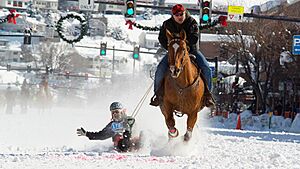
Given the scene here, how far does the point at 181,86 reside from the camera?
10703mm

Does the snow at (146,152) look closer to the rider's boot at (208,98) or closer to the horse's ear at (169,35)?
the rider's boot at (208,98)

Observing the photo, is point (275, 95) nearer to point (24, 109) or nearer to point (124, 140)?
point (24, 109)

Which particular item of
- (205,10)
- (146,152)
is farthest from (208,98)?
(205,10)

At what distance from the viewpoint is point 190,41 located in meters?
11.3

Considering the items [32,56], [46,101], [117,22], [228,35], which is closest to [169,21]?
[46,101]

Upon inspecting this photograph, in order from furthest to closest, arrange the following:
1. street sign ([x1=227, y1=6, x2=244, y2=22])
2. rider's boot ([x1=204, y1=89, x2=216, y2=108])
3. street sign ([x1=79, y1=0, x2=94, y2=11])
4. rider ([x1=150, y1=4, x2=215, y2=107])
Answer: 1. street sign ([x1=227, y1=6, x2=244, y2=22])
2. street sign ([x1=79, y1=0, x2=94, y2=11])
3. rider's boot ([x1=204, y1=89, x2=216, y2=108])
4. rider ([x1=150, y1=4, x2=215, y2=107])

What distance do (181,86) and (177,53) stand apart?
33.4 inches

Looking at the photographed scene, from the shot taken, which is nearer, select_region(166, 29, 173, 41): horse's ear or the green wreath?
select_region(166, 29, 173, 41): horse's ear

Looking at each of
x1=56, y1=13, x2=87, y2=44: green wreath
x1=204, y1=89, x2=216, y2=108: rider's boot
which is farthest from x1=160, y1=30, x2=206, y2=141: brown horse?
x1=56, y1=13, x2=87, y2=44: green wreath

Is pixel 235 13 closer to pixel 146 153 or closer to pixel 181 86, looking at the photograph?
pixel 146 153

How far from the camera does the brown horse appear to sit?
10094 mm

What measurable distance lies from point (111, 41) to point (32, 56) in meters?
55.0

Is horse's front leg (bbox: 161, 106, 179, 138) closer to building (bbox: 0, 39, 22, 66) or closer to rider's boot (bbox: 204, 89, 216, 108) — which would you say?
rider's boot (bbox: 204, 89, 216, 108)

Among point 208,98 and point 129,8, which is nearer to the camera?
point 208,98
